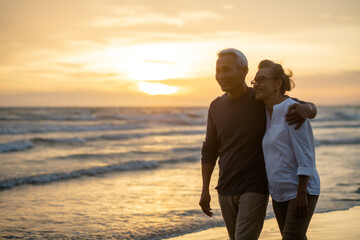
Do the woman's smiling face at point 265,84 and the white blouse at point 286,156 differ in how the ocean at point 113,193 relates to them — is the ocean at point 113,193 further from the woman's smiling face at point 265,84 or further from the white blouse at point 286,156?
the woman's smiling face at point 265,84

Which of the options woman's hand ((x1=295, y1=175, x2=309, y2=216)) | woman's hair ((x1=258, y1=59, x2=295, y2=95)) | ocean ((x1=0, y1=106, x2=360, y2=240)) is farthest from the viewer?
ocean ((x1=0, y1=106, x2=360, y2=240))

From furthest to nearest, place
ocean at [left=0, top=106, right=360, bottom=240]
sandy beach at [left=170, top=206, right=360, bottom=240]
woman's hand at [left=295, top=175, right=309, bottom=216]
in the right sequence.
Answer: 1. ocean at [left=0, top=106, right=360, bottom=240]
2. sandy beach at [left=170, top=206, right=360, bottom=240]
3. woman's hand at [left=295, top=175, right=309, bottom=216]

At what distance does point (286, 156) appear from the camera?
2.79 m

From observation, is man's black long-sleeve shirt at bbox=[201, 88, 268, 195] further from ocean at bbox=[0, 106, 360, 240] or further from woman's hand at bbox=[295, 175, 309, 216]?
ocean at bbox=[0, 106, 360, 240]

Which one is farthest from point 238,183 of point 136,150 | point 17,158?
point 136,150

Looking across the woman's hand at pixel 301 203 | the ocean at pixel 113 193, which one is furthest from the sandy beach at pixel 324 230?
the woman's hand at pixel 301 203

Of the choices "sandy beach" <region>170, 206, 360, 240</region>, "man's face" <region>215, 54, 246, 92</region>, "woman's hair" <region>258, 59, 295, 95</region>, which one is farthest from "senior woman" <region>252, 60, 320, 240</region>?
"sandy beach" <region>170, 206, 360, 240</region>

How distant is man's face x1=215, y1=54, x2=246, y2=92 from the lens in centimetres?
321

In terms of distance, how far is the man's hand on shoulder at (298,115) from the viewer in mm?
2725

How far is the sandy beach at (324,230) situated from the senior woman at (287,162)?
2961 mm

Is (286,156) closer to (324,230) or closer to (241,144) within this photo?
(241,144)

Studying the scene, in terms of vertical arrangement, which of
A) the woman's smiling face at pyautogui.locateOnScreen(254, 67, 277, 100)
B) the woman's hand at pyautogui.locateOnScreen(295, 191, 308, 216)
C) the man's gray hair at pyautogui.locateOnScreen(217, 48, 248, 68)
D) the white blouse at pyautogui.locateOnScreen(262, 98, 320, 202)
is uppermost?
the man's gray hair at pyautogui.locateOnScreen(217, 48, 248, 68)

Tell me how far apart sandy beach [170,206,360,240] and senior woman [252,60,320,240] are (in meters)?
2.96

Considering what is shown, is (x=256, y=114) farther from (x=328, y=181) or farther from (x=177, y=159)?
(x=177, y=159)
